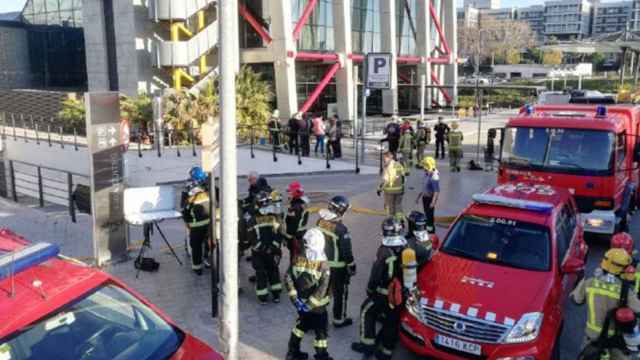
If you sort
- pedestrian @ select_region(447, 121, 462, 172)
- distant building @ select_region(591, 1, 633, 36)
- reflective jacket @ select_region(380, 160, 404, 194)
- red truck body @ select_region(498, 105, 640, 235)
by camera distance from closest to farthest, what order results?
red truck body @ select_region(498, 105, 640, 235), reflective jacket @ select_region(380, 160, 404, 194), pedestrian @ select_region(447, 121, 462, 172), distant building @ select_region(591, 1, 633, 36)

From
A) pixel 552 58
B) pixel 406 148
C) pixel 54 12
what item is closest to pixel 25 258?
pixel 406 148

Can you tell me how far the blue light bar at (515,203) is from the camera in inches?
289

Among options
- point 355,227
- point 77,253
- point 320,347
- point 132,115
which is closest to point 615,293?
point 320,347

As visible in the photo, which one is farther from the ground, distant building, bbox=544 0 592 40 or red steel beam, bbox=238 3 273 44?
distant building, bbox=544 0 592 40

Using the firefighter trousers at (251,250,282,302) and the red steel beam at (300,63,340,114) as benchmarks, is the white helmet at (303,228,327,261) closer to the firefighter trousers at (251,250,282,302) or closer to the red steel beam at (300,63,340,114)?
the firefighter trousers at (251,250,282,302)

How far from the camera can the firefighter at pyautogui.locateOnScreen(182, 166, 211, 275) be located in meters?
8.56

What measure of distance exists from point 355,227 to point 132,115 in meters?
18.3

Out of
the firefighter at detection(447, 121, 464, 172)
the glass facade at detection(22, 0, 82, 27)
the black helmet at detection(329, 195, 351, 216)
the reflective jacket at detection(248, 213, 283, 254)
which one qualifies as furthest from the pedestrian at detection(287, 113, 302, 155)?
the glass facade at detection(22, 0, 82, 27)

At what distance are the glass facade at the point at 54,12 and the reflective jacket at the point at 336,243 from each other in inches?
1537

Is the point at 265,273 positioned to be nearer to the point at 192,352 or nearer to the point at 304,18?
the point at 192,352

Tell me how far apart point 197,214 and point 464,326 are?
171 inches

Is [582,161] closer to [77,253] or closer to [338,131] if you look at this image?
[77,253]

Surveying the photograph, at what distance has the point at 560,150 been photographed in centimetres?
1091

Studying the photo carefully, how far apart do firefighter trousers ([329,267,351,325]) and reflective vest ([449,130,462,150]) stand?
12.3 meters
